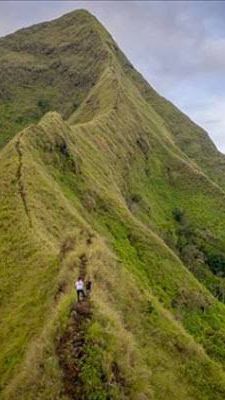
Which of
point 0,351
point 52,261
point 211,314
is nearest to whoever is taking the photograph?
point 0,351

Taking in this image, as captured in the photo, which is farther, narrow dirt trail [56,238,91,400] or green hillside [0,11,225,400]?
green hillside [0,11,225,400]

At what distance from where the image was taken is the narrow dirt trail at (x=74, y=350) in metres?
36.8

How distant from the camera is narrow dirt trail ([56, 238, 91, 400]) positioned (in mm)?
36812

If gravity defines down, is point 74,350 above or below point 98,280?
below

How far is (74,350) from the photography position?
38188 mm

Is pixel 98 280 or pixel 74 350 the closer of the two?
pixel 74 350

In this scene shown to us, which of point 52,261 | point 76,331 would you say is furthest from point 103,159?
point 76,331

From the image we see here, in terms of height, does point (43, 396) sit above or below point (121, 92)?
below

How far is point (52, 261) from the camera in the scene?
55.8 m

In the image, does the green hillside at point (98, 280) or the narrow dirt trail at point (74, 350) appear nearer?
the narrow dirt trail at point (74, 350)

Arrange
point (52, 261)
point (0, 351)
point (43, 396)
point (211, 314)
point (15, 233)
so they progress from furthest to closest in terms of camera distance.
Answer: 1. point (211, 314)
2. point (15, 233)
3. point (52, 261)
4. point (0, 351)
5. point (43, 396)

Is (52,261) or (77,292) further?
(52,261)

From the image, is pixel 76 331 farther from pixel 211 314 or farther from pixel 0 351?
pixel 211 314

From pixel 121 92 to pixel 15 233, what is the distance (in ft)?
413
